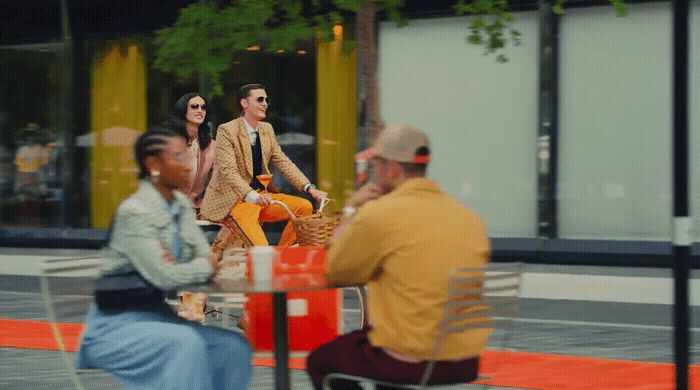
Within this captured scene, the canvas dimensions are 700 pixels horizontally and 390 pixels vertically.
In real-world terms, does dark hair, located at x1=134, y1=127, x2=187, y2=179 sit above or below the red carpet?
above

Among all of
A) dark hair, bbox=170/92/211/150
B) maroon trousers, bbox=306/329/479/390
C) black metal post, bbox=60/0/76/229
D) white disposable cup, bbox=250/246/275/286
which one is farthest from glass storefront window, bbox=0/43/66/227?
maroon trousers, bbox=306/329/479/390

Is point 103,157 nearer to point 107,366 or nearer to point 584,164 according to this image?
point 584,164

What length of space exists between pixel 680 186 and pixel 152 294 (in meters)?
2.43

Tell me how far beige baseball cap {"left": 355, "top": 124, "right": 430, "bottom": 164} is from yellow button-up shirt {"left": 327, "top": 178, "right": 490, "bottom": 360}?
11cm

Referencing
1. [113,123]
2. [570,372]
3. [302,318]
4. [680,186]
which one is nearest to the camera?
[680,186]

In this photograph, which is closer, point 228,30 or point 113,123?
point 228,30

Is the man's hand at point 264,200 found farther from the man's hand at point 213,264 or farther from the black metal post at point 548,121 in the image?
the black metal post at point 548,121

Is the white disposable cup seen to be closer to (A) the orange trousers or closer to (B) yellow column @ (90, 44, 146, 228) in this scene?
(A) the orange trousers

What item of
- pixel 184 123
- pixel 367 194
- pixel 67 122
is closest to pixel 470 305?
pixel 367 194

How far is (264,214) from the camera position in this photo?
10094mm

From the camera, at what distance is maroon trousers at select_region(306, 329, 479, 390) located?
17.4 feet

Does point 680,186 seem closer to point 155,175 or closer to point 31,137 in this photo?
point 155,175

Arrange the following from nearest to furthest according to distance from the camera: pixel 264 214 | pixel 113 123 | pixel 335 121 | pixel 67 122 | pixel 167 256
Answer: pixel 167 256
pixel 264 214
pixel 335 121
pixel 113 123
pixel 67 122

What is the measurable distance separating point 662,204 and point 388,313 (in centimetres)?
1235
